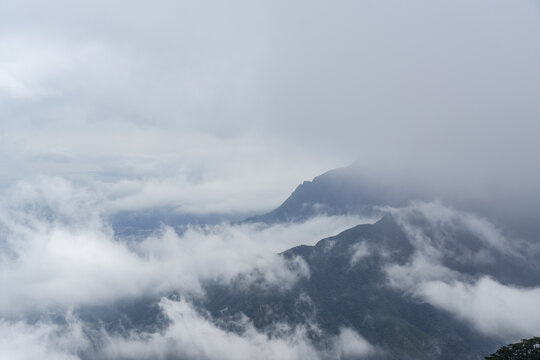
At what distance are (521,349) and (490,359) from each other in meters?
14.5

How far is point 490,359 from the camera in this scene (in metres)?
186

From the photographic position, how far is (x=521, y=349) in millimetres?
187375
